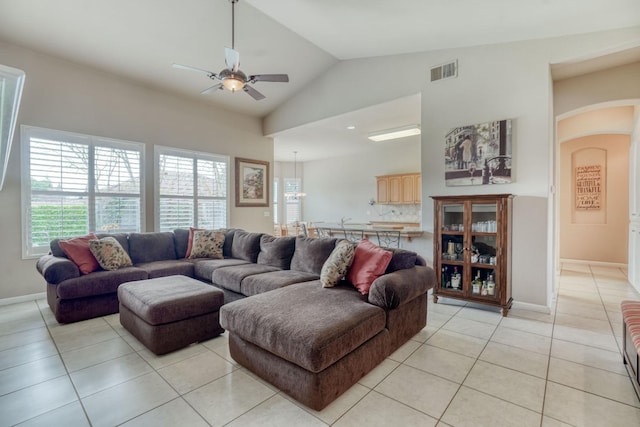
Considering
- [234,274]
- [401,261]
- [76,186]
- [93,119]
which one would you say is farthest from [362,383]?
[93,119]

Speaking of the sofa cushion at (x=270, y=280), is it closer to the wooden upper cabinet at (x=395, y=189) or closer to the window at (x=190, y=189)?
the window at (x=190, y=189)

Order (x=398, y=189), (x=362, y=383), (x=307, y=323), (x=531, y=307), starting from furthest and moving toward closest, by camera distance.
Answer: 1. (x=398, y=189)
2. (x=531, y=307)
3. (x=362, y=383)
4. (x=307, y=323)

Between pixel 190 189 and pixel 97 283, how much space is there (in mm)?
2667

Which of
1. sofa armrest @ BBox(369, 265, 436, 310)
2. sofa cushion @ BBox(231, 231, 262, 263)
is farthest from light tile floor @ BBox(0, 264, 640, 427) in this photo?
sofa cushion @ BBox(231, 231, 262, 263)

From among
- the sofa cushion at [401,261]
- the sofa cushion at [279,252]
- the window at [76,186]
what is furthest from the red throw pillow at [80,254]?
the sofa cushion at [401,261]

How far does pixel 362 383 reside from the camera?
2076mm

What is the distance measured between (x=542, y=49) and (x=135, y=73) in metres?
5.62

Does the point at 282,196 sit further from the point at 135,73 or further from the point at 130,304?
the point at 130,304

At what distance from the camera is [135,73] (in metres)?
4.66


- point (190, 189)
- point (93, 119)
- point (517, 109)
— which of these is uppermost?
point (93, 119)

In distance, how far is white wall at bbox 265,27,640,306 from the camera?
11.1ft

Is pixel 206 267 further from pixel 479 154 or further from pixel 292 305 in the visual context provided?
pixel 479 154

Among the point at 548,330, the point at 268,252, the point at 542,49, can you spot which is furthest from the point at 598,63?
the point at 268,252

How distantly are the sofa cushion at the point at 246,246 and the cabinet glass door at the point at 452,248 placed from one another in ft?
8.26
